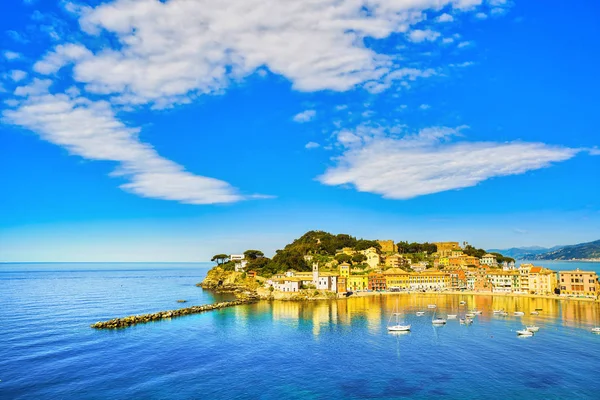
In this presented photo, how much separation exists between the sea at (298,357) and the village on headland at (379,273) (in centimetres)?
2417

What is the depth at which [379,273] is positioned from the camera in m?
118

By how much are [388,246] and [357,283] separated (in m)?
50.9

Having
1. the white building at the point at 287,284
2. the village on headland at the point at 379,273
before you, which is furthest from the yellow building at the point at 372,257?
the white building at the point at 287,284

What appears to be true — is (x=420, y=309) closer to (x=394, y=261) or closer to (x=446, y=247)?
(x=394, y=261)

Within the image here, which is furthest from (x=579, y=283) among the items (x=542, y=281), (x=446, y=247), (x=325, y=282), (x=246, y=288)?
(x=246, y=288)

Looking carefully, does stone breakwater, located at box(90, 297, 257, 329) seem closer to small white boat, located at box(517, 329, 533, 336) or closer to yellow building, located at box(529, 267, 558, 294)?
small white boat, located at box(517, 329, 533, 336)

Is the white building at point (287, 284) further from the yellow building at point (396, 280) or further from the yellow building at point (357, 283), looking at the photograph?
the yellow building at point (396, 280)

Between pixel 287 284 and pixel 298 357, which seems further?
pixel 287 284

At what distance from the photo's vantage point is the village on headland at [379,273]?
9938cm

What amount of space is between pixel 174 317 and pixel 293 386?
41093 millimetres

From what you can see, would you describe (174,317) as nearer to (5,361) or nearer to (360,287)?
(5,361)

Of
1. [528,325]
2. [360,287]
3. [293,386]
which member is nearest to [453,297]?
[360,287]

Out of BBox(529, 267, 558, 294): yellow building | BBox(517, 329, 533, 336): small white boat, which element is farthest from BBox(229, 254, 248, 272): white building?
BBox(517, 329, 533, 336): small white boat

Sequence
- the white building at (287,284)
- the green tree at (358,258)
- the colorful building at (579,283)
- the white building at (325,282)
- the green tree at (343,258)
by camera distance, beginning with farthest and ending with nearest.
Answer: the green tree at (358,258) → the green tree at (343,258) → the white building at (325,282) → the white building at (287,284) → the colorful building at (579,283)
